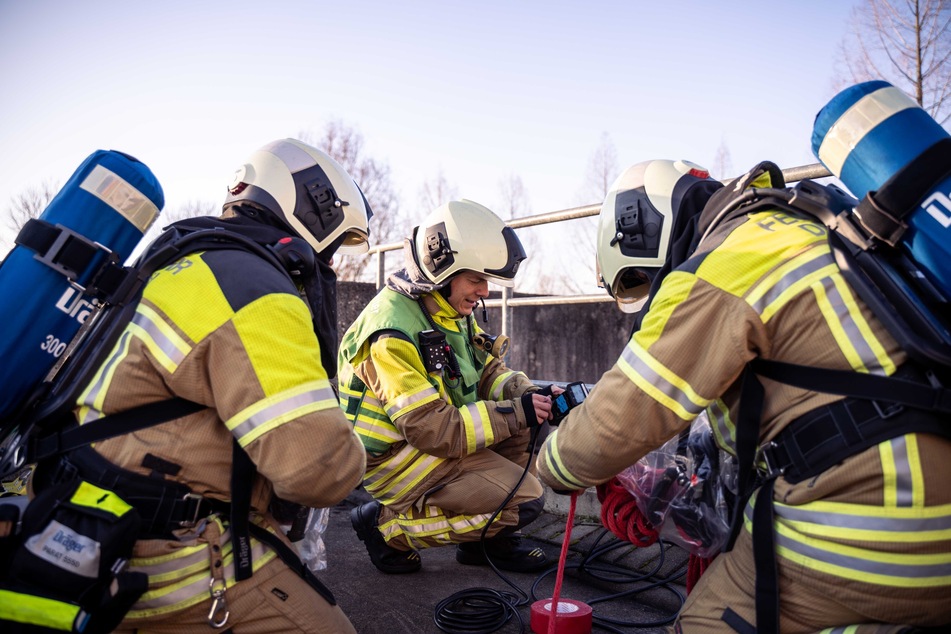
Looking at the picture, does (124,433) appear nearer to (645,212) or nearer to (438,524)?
(645,212)


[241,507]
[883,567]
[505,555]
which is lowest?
[505,555]

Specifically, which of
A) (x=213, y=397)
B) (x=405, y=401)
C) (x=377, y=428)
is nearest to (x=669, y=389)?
(x=213, y=397)

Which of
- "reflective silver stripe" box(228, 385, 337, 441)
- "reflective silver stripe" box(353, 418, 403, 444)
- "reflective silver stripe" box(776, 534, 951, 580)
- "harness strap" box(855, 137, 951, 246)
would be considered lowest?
"reflective silver stripe" box(353, 418, 403, 444)

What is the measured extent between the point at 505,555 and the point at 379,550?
719 mm

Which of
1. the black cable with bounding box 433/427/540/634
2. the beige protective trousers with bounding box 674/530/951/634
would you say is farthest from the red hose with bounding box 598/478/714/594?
the black cable with bounding box 433/427/540/634

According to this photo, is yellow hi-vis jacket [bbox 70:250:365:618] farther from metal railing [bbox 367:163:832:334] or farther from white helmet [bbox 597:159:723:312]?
metal railing [bbox 367:163:832:334]

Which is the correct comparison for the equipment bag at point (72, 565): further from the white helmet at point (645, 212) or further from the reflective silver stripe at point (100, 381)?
the white helmet at point (645, 212)

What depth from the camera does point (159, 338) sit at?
1.90m

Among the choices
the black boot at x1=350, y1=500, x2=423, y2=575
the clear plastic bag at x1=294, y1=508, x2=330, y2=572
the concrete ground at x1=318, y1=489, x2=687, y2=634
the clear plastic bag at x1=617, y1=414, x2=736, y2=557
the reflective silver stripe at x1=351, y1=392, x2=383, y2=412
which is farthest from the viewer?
the black boot at x1=350, y1=500, x2=423, y2=575

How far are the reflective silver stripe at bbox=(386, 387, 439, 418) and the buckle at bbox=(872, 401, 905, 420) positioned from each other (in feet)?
7.33

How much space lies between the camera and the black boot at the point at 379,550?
3812 millimetres

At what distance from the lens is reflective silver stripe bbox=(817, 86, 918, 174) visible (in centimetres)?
178

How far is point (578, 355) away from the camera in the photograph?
10070 millimetres

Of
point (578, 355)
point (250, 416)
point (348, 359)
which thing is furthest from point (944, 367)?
point (578, 355)
